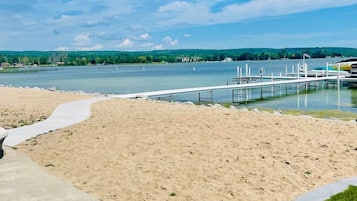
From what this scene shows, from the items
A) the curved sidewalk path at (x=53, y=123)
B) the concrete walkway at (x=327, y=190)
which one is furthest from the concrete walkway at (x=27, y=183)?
the concrete walkway at (x=327, y=190)

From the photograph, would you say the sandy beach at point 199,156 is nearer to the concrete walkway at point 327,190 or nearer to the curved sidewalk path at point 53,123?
the concrete walkway at point 327,190

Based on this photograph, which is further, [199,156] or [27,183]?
[199,156]

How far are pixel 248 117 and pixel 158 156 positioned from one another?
4276 millimetres

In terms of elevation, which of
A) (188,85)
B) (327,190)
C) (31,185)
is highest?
(31,185)

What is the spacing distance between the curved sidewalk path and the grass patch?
5.43 metres

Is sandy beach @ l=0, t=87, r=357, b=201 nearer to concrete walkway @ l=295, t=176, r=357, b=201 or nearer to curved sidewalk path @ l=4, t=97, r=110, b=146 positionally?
concrete walkway @ l=295, t=176, r=357, b=201

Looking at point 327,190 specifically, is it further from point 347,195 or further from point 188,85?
point 188,85

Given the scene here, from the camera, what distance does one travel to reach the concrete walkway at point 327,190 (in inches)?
178

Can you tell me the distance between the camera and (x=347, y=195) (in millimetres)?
4562

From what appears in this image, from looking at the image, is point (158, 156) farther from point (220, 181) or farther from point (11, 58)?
point (11, 58)

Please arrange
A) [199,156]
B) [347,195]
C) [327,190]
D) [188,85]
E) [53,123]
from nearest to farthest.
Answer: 1. [347,195]
2. [327,190]
3. [199,156]
4. [53,123]
5. [188,85]

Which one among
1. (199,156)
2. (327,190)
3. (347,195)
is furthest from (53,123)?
(347,195)

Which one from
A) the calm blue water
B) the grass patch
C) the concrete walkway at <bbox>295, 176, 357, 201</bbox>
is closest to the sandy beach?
the concrete walkway at <bbox>295, 176, 357, 201</bbox>

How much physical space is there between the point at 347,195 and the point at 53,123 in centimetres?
726
